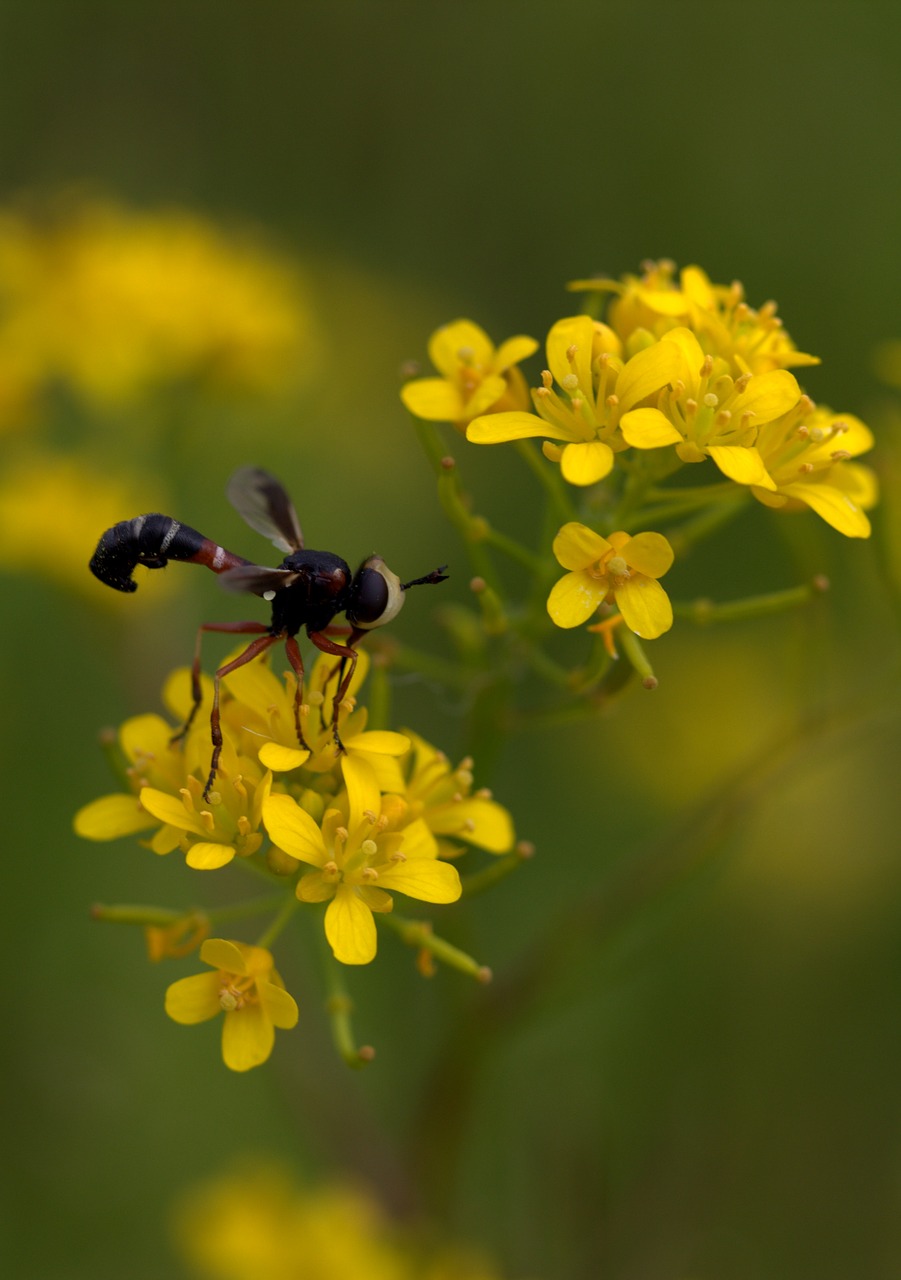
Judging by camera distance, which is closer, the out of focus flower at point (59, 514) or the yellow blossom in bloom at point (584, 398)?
the yellow blossom in bloom at point (584, 398)

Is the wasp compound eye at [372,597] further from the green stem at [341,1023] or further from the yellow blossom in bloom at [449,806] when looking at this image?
the green stem at [341,1023]

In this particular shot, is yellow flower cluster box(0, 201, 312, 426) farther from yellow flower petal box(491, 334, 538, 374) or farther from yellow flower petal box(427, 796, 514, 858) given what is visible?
yellow flower petal box(427, 796, 514, 858)

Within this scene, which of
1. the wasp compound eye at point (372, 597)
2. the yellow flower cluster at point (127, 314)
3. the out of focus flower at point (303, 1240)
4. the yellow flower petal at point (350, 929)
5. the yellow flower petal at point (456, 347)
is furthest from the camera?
the yellow flower cluster at point (127, 314)

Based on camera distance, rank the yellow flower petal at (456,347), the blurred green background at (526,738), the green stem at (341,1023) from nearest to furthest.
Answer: the green stem at (341,1023), the yellow flower petal at (456,347), the blurred green background at (526,738)

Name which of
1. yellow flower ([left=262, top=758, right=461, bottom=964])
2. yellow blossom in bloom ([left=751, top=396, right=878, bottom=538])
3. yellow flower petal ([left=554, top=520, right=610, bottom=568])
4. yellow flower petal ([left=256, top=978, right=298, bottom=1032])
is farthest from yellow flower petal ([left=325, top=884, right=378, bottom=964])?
yellow blossom in bloom ([left=751, top=396, right=878, bottom=538])

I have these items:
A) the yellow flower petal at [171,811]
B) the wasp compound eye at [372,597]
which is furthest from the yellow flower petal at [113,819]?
the wasp compound eye at [372,597]

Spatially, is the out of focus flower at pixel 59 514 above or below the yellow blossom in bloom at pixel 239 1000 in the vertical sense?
below

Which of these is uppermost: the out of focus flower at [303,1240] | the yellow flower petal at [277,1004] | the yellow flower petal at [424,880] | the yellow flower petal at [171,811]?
the yellow flower petal at [171,811]

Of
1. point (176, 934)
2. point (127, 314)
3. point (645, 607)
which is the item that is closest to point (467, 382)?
point (645, 607)
